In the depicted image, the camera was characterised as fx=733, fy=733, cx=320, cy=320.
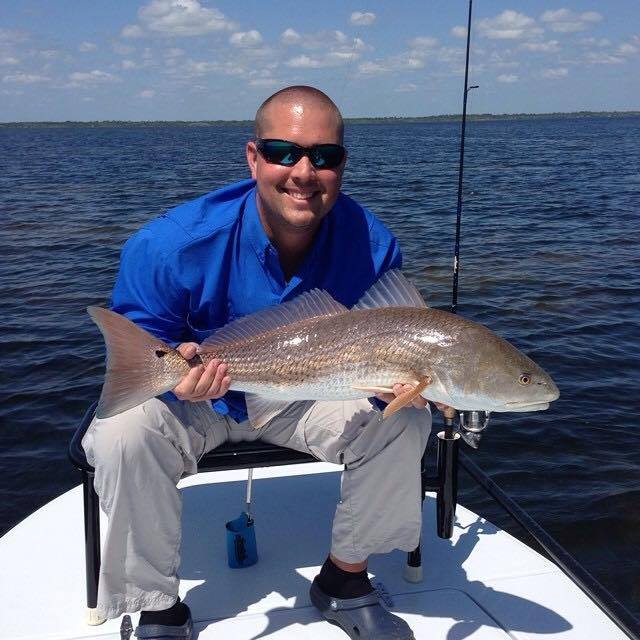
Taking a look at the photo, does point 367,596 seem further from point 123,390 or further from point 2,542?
point 2,542

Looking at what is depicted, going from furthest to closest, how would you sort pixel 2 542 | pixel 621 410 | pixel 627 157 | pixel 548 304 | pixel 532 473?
pixel 627 157 → pixel 548 304 → pixel 621 410 → pixel 532 473 → pixel 2 542

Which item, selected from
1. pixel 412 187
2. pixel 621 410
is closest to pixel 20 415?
pixel 621 410

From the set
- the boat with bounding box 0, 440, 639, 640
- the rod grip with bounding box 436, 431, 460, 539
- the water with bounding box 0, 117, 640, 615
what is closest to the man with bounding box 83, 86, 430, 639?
the boat with bounding box 0, 440, 639, 640

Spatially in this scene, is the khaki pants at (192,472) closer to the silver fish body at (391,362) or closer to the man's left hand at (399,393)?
the man's left hand at (399,393)

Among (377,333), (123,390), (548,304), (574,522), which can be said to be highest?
(377,333)

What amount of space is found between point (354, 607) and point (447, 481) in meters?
0.83

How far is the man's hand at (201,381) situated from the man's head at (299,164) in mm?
741

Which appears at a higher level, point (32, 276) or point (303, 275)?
point (303, 275)

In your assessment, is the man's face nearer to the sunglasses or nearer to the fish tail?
the sunglasses

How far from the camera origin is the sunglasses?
3201mm

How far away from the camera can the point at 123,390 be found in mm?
2906

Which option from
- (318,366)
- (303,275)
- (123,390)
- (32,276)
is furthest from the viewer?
(32,276)

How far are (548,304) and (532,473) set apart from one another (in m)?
5.08

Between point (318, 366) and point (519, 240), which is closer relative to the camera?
point (318, 366)
